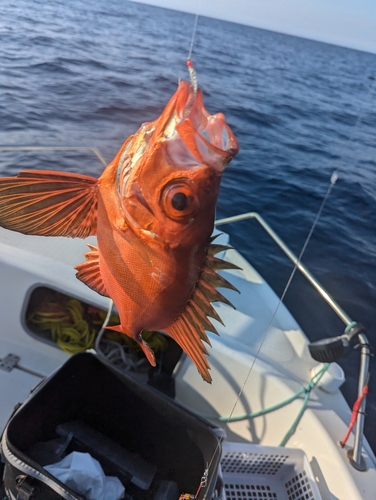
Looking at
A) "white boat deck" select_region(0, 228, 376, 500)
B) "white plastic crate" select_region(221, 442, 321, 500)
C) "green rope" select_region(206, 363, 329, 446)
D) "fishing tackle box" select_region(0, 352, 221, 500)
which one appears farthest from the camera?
"green rope" select_region(206, 363, 329, 446)

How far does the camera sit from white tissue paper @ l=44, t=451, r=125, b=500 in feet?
6.53

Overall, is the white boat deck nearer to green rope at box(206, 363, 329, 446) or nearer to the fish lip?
green rope at box(206, 363, 329, 446)

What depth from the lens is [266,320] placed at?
136 inches

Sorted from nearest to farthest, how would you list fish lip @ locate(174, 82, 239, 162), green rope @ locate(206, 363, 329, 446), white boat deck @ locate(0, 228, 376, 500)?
fish lip @ locate(174, 82, 239, 162) → white boat deck @ locate(0, 228, 376, 500) → green rope @ locate(206, 363, 329, 446)

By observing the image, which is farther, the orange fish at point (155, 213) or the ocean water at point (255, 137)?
the ocean water at point (255, 137)

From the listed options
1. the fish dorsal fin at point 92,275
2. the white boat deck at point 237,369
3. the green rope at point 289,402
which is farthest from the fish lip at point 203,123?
the green rope at point 289,402

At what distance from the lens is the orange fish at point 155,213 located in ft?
2.77

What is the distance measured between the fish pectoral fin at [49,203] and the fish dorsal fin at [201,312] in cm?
36

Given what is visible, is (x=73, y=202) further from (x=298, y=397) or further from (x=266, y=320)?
(x=266, y=320)

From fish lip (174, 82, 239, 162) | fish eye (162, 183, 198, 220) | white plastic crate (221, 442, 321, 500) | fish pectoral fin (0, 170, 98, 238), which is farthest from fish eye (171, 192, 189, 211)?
white plastic crate (221, 442, 321, 500)

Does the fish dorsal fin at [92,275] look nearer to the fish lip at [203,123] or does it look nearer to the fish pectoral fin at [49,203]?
the fish pectoral fin at [49,203]

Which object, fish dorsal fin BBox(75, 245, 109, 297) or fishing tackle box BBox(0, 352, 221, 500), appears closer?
fish dorsal fin BBox(75, 245, 109, 297)

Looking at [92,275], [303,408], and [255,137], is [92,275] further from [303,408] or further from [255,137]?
[255,137]

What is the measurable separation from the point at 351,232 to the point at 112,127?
6009 millimetres
